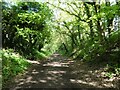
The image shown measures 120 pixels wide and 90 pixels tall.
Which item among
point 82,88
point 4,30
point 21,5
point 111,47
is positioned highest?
point 21,5

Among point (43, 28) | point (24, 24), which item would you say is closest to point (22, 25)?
point (24, 24)

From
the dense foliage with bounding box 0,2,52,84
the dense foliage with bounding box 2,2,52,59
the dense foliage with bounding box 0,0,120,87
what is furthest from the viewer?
the dense foliage with bounding box 2,2,52,59

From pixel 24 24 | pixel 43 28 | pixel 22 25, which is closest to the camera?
pixel 22 25

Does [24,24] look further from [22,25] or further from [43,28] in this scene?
[43,28]

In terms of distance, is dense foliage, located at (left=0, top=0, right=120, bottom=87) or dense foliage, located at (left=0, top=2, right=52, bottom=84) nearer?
dense foliage, located at (left=0, top=0, right=120, bottom=87)

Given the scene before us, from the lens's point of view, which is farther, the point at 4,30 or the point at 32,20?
the point at 32,20

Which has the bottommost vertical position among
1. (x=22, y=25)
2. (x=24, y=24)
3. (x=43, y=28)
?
(x=43, y=28)

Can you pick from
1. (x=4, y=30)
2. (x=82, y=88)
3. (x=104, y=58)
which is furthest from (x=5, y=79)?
(x=4, y=30)

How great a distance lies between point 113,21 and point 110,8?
8.45 metres

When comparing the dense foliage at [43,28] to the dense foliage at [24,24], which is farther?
the dense foliage at [24,24]

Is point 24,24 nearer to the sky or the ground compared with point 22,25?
nearer to the sky

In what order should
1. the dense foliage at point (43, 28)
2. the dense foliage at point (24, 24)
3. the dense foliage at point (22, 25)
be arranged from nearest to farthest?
the dense foliage at point (43, 28) → the dense foliage at point (22, 25) → the dense foliage at point (24, 24)

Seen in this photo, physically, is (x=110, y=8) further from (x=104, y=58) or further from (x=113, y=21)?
(x=113, y=21)

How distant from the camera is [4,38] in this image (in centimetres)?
2223
